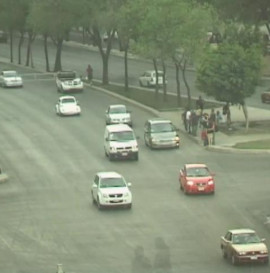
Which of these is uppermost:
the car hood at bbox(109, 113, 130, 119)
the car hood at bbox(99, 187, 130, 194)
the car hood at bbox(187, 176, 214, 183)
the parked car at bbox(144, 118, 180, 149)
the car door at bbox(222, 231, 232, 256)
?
the car door at bbox(222, 231, 232, 256)

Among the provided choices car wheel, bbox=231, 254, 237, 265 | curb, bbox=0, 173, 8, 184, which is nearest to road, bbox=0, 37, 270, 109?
curb, bbox=0, 173, 8, 184

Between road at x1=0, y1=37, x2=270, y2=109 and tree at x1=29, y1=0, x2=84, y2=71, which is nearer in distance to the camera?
road at x1=0, y1=37, x2=270, y2=109

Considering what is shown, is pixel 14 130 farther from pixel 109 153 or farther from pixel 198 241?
pixel 198 241

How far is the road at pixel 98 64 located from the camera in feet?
296

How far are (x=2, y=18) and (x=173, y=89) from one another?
87.8 ft

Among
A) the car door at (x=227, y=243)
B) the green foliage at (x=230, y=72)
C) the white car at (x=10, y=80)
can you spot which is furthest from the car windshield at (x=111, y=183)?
the white car at (x=10, y=80)

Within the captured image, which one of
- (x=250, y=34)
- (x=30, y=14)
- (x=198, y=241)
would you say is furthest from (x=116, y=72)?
(x=198, y=241)

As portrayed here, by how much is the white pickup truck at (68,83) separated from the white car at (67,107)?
34.2 feet

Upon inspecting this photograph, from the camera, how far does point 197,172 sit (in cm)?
5156

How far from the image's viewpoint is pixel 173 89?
3561 inches

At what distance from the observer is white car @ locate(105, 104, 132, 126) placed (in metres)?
70.8

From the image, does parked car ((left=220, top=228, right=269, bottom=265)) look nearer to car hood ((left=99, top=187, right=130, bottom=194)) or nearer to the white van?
car hood ((left=99, top=187, right=130, bottom=194))

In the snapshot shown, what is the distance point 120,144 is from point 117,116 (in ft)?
38.4

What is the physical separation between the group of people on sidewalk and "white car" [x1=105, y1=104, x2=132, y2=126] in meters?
3.88
